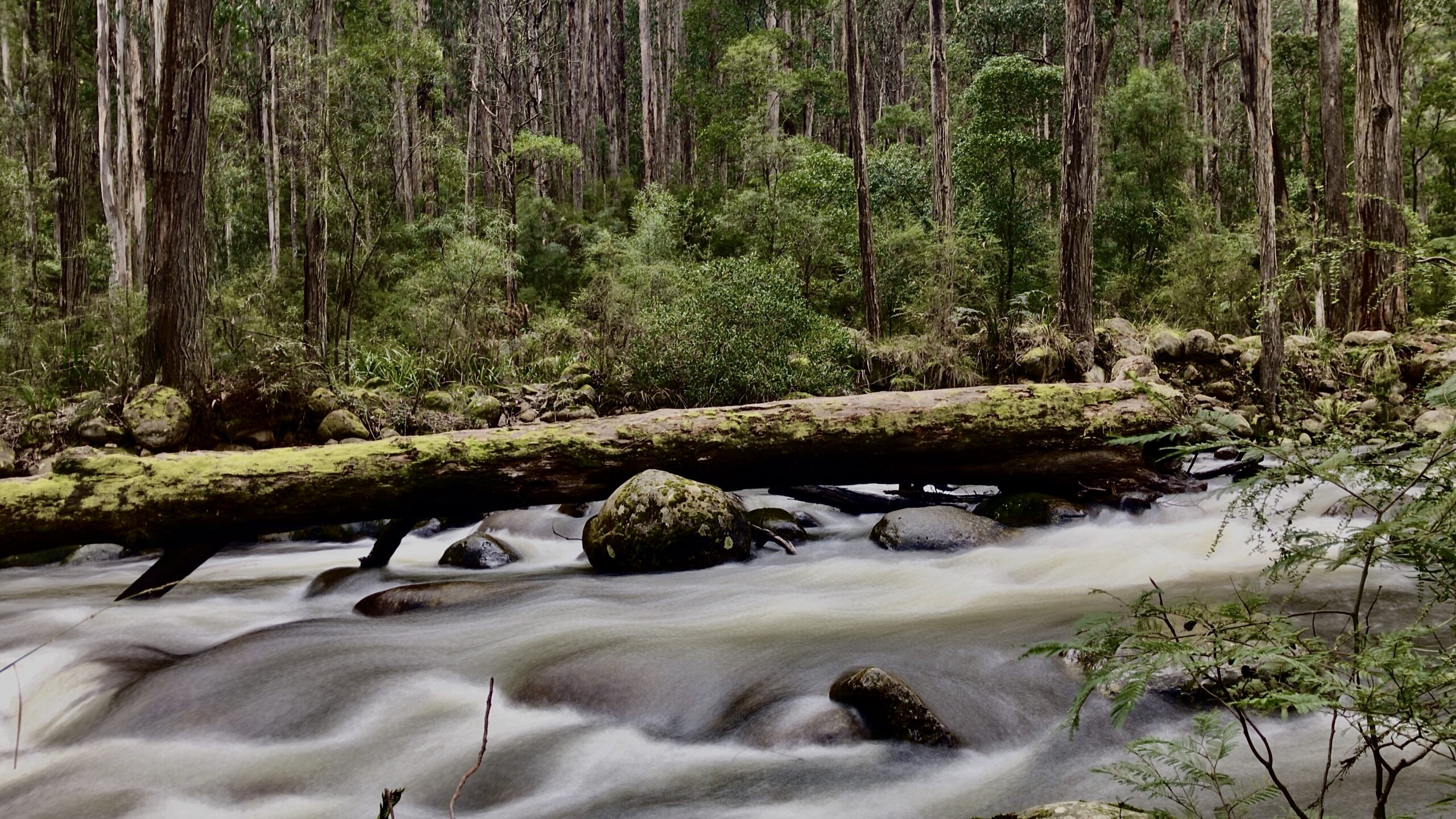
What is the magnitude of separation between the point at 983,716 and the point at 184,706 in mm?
4102

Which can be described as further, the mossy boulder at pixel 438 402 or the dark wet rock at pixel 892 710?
the mossy boulder at pixel 438 402

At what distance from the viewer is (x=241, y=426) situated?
11.4 meters

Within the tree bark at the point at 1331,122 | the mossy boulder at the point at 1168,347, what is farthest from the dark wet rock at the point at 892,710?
the tree bark at the point at 1331,122

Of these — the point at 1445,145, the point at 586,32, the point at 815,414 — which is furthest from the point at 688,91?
the point at 815,414

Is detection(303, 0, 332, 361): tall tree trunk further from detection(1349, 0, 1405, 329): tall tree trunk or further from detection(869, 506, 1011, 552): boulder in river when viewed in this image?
detection(1349, 0, 1405, 329): tall tree trunk

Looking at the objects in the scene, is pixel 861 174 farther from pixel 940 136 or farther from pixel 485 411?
pixel 485 411

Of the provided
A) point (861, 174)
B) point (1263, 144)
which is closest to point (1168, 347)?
point (1263, 144)

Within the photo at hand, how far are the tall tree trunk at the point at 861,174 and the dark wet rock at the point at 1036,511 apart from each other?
8722 mm

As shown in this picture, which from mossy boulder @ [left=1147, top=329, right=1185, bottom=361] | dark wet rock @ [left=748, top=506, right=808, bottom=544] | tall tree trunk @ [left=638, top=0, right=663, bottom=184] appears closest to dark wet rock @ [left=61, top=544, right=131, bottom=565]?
dark wet rock @ [left=748, top=506, right=808, bottom=544]

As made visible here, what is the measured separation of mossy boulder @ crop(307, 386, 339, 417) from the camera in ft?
38.6

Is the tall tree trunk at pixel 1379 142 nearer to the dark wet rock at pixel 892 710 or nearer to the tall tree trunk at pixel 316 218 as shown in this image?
the dark wet rock at pixel 892 710

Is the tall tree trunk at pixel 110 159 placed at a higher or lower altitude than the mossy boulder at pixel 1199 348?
higher

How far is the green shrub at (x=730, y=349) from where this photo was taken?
13203 mm

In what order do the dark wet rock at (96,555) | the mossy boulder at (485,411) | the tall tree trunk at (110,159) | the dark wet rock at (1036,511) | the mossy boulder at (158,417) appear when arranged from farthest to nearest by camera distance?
1. the tall tree trunk at (110,159)
2. the mossy boulder at (485,411)
3. the mossy boulder at (158,417)
4. the dark wet rock at (96,555)
5. the dark wet rock at (1036,511)
